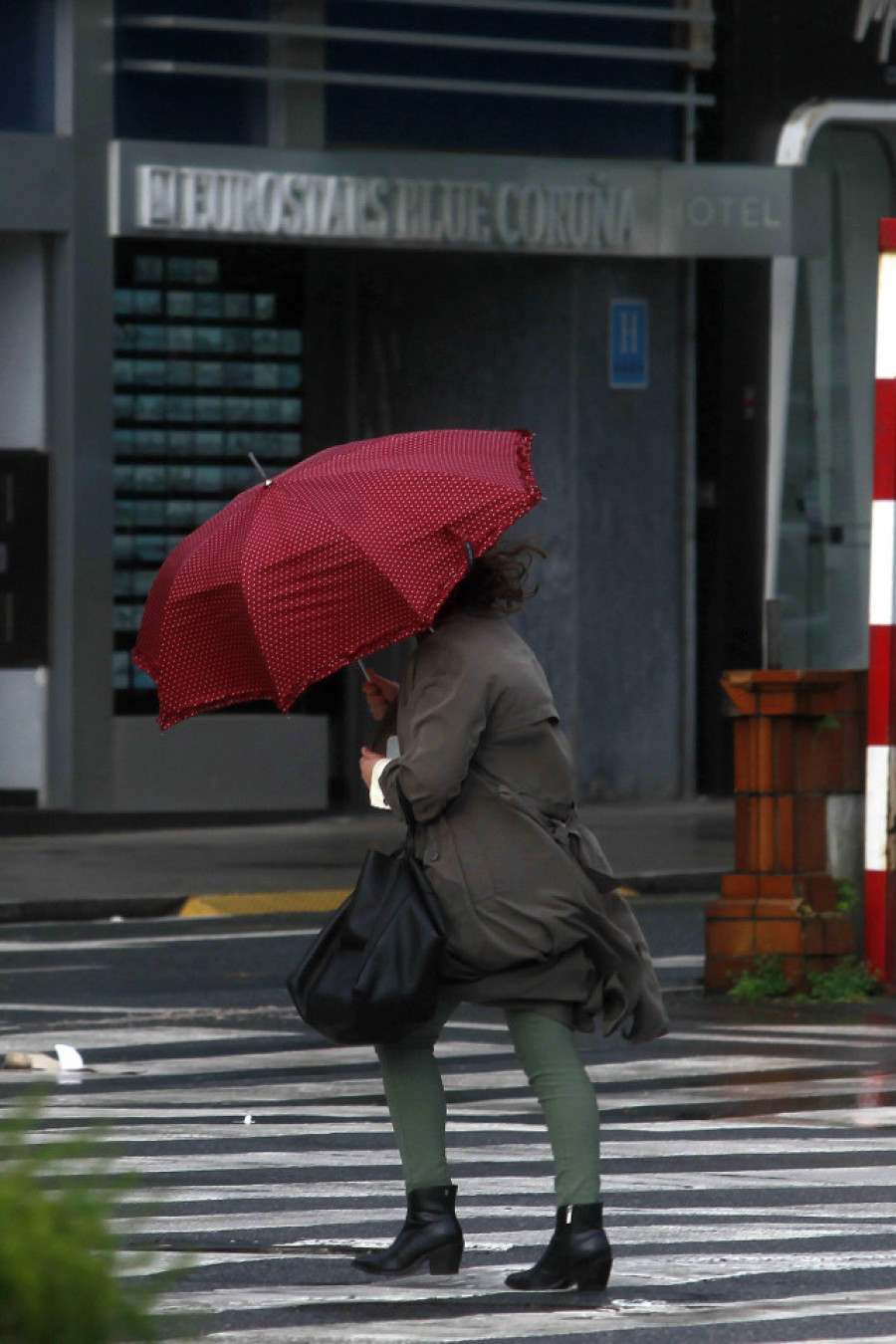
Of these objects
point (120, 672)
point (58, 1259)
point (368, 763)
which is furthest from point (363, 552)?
point (120, 672)

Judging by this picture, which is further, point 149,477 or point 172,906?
point 149,477

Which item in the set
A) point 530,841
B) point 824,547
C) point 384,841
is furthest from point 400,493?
point 824,547

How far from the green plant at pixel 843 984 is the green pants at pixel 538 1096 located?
18.8 ft

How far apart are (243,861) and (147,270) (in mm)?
4580

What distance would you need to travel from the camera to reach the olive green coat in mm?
5820

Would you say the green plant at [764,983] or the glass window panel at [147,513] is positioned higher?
the glass window panel at [147,513]

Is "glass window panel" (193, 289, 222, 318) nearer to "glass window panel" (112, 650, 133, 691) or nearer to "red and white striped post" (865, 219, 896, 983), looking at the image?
"glass window panel" (112, 650, 133, 691)

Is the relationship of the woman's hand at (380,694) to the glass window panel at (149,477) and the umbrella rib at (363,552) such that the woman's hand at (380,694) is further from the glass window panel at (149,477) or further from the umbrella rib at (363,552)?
the glass window panel at (149,477)

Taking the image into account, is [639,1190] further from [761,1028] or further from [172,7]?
[172,7]

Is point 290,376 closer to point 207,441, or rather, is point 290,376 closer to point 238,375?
point 238,375

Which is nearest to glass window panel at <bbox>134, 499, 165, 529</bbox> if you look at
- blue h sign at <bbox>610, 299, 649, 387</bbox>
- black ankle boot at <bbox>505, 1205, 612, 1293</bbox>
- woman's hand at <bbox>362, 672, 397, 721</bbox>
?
blue h sign at <bbox>610, 299, 649, 387</bbox>

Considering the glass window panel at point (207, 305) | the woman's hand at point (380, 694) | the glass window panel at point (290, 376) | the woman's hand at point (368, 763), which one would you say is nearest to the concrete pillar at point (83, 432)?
the glass window panel at point (207, 305)

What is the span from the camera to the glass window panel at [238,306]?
65.5 ft

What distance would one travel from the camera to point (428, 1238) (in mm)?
5957
